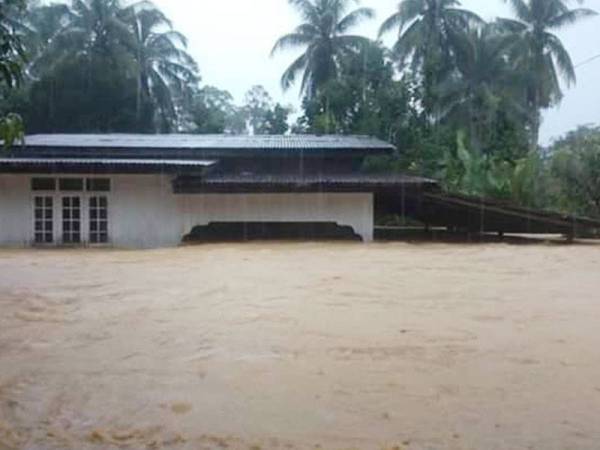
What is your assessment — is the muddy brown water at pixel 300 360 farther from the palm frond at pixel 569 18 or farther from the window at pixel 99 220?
the palm frond at pixel 569 18

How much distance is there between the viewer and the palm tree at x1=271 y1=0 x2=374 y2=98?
1255 inches

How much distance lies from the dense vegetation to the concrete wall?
760 cm

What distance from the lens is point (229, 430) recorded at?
155 inches

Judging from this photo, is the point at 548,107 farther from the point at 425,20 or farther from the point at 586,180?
the point at 586,180

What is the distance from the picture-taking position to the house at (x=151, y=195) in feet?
59.4

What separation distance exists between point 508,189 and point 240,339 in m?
17.7

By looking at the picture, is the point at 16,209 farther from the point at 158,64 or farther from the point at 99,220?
the point at 158,64

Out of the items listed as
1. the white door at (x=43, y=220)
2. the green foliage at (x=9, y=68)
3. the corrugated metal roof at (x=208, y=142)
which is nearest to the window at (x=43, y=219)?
the white door at (x=43, y=220)

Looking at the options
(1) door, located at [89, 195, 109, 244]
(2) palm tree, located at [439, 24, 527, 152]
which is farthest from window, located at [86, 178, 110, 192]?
(2) palm tree, located at [439, 24, 527, 152]

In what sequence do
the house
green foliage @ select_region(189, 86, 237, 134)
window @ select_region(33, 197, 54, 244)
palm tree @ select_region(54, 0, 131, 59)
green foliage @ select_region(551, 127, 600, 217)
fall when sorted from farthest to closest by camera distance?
green foliage @ select_region(189, 86, 237, 134) < palm tree @ select_region(54, 0, 131, 59) < green foliage @ select_region(551, 127, 600, 217) < window @ select_region(33, 197, 54, 244) < the house

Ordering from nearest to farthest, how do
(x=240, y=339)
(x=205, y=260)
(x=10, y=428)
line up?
(x=10, y=428) < (x=240, y=339) < (x=205, y=260)

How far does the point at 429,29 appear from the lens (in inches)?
1221

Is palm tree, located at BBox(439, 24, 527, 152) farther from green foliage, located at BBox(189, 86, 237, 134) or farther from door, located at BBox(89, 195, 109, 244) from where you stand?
door, located at BBox(89, 195, 109, 244)

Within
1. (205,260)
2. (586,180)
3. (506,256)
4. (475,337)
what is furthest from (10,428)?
(586,180)
